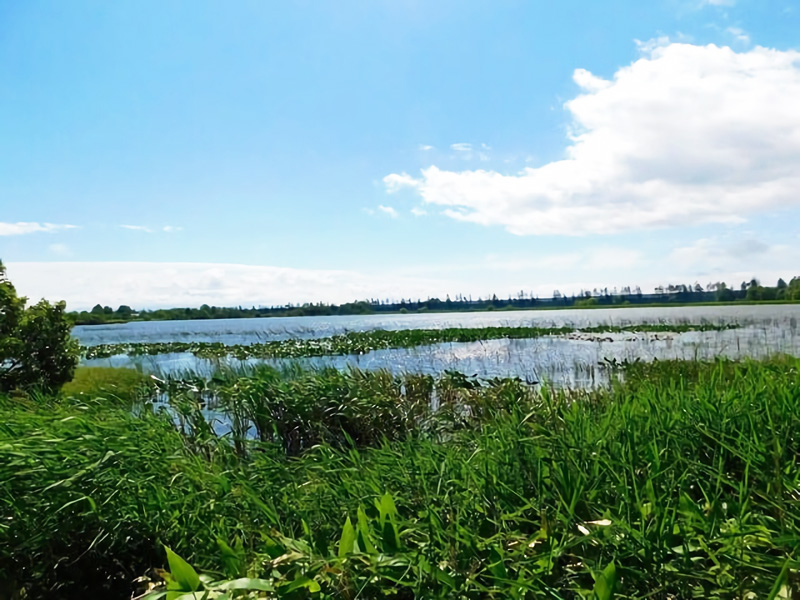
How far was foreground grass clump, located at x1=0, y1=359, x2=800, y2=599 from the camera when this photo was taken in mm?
1798

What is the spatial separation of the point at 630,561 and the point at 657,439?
3.74 ft

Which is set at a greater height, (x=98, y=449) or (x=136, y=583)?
(x=98, y=449)

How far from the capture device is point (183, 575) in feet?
5.47

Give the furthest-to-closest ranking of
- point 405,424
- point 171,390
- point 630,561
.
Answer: point 171,390 < point 405,424 < point 630,561

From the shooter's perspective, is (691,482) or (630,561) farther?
(691,482)

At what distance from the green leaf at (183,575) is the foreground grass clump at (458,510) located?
0.22 metres

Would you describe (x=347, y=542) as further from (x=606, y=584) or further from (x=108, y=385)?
(x=108, y=385)

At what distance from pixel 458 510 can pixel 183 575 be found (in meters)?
1.18

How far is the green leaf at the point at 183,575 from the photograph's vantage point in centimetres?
166

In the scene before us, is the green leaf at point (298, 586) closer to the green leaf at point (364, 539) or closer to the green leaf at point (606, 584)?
the green leaf at point (364, 539)

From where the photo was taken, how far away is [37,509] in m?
2.80

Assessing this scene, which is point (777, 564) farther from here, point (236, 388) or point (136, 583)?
point (236, 388)

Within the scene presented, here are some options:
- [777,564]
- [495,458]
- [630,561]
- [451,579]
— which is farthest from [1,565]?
[777,564]

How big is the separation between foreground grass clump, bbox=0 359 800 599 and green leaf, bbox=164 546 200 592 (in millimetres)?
219
